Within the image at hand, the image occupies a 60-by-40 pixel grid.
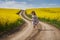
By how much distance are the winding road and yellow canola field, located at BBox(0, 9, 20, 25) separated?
0.11 meters

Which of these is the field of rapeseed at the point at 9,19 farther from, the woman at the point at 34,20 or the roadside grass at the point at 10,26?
the woman at the point at 34,20

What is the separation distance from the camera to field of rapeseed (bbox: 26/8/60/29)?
2.65m

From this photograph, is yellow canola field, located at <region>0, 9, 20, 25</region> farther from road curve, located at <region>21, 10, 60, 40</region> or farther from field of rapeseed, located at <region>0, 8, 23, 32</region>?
road curve, located at <region>21, 10, 60, 40</region>

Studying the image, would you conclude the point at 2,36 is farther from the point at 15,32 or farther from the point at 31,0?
the point at 31,0

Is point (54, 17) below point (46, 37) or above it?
above

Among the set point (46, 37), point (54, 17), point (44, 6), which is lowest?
point (46, 37)

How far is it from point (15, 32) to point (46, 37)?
497mm

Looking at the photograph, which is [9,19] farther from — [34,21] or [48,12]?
[48,12]

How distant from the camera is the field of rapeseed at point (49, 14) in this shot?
2.65 metres

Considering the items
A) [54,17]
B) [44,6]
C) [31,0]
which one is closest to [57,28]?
[54,17]

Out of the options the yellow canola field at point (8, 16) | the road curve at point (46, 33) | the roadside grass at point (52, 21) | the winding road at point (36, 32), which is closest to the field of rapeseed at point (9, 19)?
the yellow canola field at point (8, 16)

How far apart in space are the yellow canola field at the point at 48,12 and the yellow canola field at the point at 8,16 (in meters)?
0.22

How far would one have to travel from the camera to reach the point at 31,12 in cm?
265

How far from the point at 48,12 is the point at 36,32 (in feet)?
1.39
